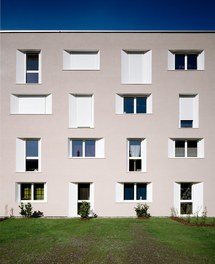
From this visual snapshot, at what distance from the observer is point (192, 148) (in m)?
18.3

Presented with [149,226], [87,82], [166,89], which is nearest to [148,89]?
[166,89]

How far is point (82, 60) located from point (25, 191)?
29.8 ft

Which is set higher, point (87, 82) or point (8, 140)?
point (87, 82)

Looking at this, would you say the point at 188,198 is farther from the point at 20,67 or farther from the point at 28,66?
the point at 20,67

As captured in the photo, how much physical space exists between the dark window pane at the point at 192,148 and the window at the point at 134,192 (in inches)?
130

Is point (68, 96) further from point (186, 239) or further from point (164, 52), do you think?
point (186, 239)

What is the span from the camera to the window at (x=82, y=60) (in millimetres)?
18297

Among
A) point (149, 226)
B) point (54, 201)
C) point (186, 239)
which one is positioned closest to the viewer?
point (186, 239)

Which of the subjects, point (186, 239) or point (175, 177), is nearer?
point (186, 239)

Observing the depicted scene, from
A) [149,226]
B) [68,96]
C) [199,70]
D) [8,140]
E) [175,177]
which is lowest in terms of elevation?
[149,226]

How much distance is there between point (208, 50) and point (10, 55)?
498 inches

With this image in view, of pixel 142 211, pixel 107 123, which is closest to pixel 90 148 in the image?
pixel 107 123

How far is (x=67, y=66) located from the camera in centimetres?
1820

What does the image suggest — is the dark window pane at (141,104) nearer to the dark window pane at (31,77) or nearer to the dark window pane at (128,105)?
the dark window pane at (128,105)
